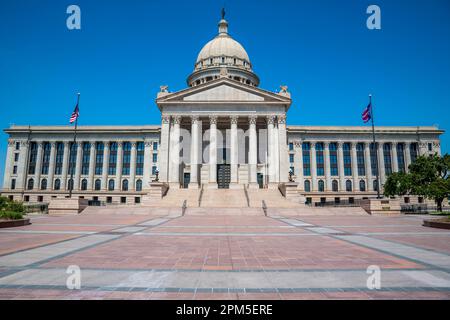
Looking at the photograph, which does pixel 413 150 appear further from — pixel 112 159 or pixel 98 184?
pixel 98 184

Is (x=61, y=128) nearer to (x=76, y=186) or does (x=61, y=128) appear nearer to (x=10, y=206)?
(x=76, y=186)

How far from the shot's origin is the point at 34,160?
7988cm

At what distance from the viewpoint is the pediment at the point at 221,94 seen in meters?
49.5

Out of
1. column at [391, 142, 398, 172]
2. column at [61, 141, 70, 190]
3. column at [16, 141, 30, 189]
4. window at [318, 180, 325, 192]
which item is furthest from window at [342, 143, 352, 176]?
column at [16, 141, 30, 189]

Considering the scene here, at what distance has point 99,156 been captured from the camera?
80.2m

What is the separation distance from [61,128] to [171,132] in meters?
47.3

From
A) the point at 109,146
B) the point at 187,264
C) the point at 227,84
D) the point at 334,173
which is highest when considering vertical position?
the point at 227,84

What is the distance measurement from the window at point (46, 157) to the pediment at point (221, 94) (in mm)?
48886

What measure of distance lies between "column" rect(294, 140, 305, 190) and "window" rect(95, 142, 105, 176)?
52.4m

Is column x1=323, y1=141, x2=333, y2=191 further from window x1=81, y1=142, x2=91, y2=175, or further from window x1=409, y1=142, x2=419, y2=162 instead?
window x1=81, y1=142, x2=91, y2=175

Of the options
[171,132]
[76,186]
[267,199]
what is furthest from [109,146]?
[267,199]

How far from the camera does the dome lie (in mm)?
71750
